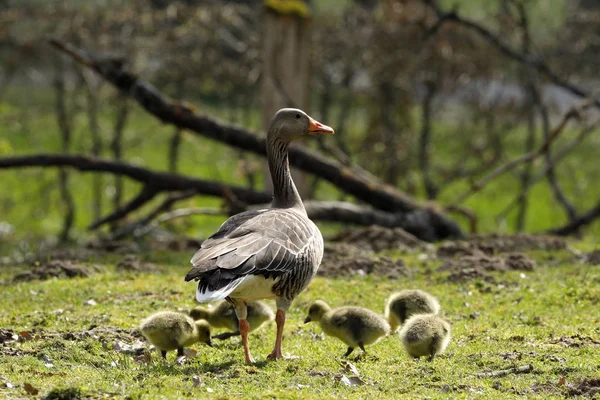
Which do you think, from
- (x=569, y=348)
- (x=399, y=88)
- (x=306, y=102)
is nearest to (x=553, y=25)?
(x=399, y=88)

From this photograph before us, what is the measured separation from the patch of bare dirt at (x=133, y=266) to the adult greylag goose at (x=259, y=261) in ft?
11.0

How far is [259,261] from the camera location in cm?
655

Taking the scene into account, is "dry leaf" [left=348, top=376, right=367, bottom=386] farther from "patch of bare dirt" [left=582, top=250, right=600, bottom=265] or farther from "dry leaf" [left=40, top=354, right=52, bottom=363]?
"patch of bare dirt" [left=582, top=250, right=600, bottom=265]

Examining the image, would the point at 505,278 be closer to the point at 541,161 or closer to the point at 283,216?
the point at 283,216

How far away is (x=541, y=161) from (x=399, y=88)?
424cm

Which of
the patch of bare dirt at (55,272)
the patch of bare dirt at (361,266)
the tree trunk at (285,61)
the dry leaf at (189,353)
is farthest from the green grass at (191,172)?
the dry leaf at (189,353)

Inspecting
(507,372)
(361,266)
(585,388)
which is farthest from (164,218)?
(585,388)

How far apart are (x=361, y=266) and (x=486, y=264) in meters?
1.51

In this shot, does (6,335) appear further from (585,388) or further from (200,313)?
(585,388)

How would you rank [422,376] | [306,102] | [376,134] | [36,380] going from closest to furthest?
[36,380] < [422,376] < [306,102] < [376,134]

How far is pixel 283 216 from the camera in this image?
7.40 m

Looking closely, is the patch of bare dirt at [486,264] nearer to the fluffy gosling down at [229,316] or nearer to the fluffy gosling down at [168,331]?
the fluffy gosling down at [229,316]

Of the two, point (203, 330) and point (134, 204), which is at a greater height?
point (203, 330)

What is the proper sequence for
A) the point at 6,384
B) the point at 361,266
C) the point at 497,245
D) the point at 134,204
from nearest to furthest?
the point at 6,384
the point at 361,266
the point at 497,245
the point at 134,204
